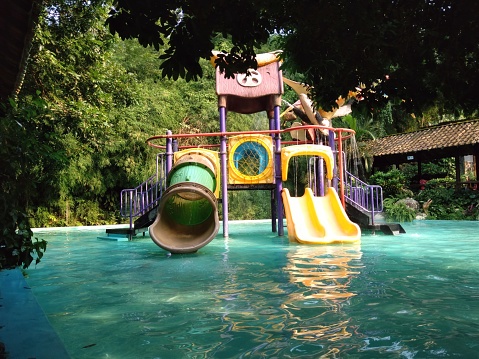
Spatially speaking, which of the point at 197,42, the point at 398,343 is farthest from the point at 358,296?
the point at 197,42

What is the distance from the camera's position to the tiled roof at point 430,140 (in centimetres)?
1700

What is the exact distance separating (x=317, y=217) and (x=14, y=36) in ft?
22.2

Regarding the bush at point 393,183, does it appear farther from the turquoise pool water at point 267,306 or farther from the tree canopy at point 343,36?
the tree canopy at point 343,36

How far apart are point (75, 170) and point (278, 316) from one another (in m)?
14.6

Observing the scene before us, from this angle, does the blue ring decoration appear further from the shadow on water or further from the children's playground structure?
the shadow on water

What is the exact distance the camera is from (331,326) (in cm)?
282

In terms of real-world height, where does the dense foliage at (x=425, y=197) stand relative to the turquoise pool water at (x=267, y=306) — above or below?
above

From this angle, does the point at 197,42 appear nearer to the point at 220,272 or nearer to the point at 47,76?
the point at 220,272

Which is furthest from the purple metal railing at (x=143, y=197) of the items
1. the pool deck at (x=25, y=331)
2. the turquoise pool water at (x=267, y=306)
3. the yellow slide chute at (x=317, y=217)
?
the pool deck at (x=25, y=331)

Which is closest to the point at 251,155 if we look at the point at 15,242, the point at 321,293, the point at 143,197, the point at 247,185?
the point at 247,185

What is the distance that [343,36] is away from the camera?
241 centimetres

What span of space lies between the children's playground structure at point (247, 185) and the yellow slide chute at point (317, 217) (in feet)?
0.06

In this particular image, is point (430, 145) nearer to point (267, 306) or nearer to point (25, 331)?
point (267, 306)

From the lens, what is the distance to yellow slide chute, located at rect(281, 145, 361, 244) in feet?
27.4
